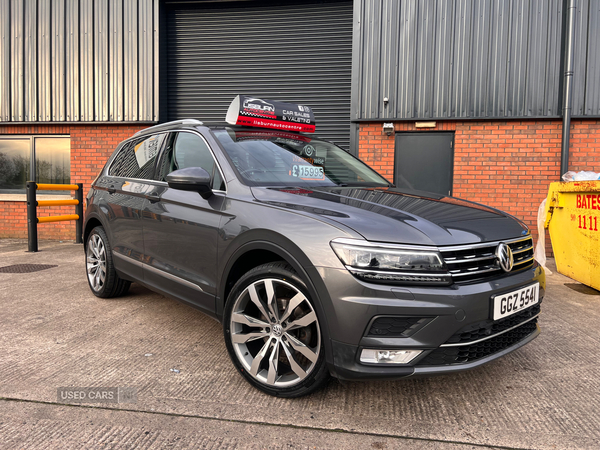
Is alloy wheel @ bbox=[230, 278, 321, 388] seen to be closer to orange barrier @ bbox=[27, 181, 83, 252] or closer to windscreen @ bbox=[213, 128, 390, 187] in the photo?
windscreen @ bbox=[213, 128, 390, 187]

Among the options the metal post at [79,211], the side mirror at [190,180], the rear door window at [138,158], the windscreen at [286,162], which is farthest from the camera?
the metal post at [79,211]

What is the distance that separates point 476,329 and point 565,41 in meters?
7.07

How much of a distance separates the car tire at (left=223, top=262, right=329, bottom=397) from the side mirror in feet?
2.23

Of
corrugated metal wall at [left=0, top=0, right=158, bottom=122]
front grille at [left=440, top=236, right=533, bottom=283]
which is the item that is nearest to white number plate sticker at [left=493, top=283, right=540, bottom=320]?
front grille at [left=440, top=236, right=533, bottom=283]

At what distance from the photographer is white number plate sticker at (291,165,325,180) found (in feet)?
10.2

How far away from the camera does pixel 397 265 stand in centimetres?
206

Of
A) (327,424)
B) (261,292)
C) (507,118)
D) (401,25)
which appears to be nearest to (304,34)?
(401,25)

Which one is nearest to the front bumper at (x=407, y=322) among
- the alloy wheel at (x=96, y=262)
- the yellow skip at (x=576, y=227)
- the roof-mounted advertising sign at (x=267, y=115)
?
the roof-mounted advertising sign at (x=267, y=115)

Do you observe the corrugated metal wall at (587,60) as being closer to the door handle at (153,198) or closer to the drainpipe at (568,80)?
the drainpipe at (568,80)

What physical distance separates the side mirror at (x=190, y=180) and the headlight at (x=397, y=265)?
1177mm

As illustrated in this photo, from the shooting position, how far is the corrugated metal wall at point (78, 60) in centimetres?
843

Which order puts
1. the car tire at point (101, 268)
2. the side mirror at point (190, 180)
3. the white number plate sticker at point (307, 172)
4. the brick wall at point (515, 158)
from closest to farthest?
the side mirror at point (190, 180) → the white number plate sticker at point (307, 172) → the car tire at point (101, 268) → the brick wall at point (515, 158)

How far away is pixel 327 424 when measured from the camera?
2230 millimetres

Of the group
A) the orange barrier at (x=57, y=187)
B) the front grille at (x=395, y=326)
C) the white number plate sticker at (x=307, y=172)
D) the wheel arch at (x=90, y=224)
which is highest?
the white number plate sticker at (x=307, y=172)
